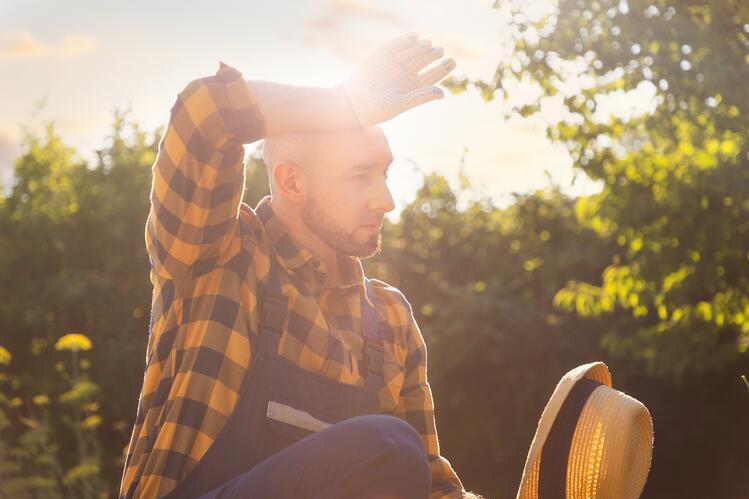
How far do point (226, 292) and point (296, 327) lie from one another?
22cm

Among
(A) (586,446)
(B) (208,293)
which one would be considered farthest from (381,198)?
(A) (586,446)

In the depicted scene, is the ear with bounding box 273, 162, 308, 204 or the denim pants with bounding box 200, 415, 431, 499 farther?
the ear with bounding box 273, 162, 308, 204

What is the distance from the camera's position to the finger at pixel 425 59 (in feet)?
8.48

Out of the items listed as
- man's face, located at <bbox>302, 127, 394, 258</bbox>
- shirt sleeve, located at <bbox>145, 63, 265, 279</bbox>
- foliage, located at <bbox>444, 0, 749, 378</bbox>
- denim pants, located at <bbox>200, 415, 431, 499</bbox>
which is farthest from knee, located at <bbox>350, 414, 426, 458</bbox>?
foliage, located at <bbox>444, 0, 749, 378</bbox>

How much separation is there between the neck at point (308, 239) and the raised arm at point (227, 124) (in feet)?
0.94

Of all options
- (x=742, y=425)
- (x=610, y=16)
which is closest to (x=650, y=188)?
(x=610, y=16)

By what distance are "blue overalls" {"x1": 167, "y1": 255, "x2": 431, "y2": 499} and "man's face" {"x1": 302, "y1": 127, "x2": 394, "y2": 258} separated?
7.3 inches

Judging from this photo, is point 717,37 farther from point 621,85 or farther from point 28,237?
point 28,237

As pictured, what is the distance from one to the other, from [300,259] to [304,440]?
0.78 meters

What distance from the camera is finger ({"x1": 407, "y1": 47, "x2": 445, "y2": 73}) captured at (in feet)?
8.48

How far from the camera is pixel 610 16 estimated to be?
29.9 feet

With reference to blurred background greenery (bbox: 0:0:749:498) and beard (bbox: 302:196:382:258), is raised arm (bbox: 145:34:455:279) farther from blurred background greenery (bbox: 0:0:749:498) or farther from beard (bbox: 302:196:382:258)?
blurred background greenery (bbox: 0:0:749:498)

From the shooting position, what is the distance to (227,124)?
2463 mm

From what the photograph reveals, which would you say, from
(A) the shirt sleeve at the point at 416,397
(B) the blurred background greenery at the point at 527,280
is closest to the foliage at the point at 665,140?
(B) the blurred background greenery at the point at 527,280
